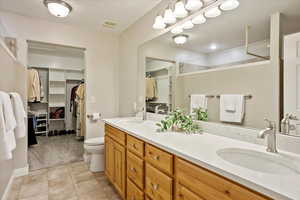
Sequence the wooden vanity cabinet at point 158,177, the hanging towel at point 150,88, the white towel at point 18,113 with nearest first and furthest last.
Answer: the wooden vanity cabinet at point 158,177, the white towel at point 18,113, the hanging towel at point 150,88

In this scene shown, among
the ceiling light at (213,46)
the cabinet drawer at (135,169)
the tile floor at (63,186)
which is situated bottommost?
the tile floor at (63,186)

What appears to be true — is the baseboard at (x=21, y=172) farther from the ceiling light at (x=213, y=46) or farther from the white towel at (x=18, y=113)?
the ceiling light at (x=213, y=46)

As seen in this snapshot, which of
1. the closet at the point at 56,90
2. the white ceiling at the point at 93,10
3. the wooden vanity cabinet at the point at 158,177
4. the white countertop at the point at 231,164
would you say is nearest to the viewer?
the white countertop at the point at 231,164

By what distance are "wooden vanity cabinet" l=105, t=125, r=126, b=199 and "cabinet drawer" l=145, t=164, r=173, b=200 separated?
1.62ft

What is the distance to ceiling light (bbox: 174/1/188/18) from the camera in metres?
1.84

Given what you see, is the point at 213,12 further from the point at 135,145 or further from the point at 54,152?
the point at 54,152

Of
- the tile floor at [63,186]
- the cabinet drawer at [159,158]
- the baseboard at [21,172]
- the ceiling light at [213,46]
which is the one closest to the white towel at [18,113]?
the tile floor at [63,186]

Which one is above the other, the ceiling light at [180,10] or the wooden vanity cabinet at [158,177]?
the ceiling light at [180,10]

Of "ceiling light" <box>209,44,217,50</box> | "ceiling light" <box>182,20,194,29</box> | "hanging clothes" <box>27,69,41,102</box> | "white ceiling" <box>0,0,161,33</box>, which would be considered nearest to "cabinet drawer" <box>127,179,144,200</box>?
"ceiling light" <box>209,44,217,50</box>

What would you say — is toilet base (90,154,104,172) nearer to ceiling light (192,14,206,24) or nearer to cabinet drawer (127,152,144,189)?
cabinet drawer (127,152,144,189)

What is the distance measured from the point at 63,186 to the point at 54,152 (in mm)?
1568

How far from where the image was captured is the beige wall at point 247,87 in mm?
1211

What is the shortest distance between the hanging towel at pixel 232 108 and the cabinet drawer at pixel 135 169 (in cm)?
83

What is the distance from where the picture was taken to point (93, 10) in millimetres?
2473
